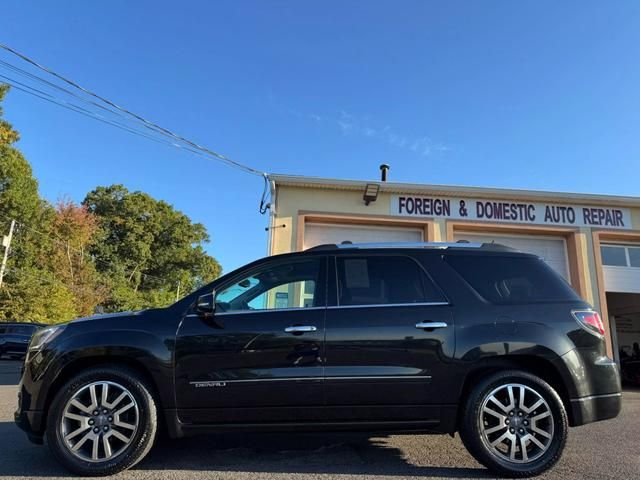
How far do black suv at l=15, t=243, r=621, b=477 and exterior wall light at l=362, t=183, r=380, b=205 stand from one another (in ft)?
24.5

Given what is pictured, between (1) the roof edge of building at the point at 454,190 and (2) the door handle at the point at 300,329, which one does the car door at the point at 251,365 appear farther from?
(1) the roof edge of building at the point at 454,190

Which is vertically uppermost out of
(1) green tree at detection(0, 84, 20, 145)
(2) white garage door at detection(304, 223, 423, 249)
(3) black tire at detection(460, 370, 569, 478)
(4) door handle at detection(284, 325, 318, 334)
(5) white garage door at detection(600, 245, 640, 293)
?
(1) green tree at detection(0, 84, 20, 145)

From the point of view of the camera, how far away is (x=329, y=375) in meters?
3.71

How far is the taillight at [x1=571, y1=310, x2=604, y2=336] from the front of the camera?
3.89 m

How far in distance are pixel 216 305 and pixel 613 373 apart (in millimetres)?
3414

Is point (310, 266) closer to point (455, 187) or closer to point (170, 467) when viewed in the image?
point (170, 467)

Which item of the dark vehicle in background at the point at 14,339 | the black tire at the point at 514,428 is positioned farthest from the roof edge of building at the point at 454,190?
the dark vehicle in background at the point at 14,339

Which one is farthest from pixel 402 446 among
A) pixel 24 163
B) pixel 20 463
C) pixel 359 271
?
pixel 24 163

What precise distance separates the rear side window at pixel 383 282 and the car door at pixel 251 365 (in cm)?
34

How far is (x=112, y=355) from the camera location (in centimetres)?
382

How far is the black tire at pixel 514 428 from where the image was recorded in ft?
11.9

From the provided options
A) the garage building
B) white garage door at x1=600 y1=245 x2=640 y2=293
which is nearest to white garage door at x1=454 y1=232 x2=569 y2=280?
the garage building

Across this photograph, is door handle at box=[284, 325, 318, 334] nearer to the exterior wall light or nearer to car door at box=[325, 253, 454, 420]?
car door at box=[325, 253, 454, 420]

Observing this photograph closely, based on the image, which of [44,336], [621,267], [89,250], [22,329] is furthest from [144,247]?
[44,336]
